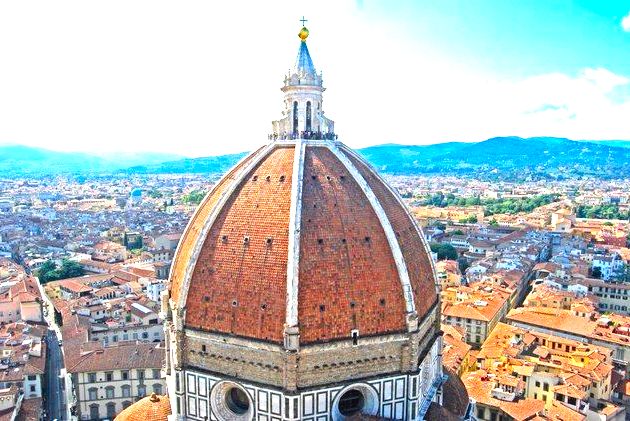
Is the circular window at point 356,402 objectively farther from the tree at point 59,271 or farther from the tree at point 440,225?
the tree at point 440,225

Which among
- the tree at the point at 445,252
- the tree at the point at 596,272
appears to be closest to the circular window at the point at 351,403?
the tree at the point at 596,272

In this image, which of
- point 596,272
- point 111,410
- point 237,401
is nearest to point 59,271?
point 111,410

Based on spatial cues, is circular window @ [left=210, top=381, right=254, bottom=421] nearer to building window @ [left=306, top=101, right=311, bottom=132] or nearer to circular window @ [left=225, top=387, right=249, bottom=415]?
circular window @ [left=225, top=387, right=249, bottom=415]

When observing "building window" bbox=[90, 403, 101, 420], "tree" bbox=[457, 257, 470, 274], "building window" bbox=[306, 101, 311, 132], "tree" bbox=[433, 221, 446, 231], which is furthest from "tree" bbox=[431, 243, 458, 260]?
"building window" bbox=[306, 101, 311, 132]

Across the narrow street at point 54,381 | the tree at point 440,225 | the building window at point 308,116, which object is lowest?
the narrow street at point 54,381

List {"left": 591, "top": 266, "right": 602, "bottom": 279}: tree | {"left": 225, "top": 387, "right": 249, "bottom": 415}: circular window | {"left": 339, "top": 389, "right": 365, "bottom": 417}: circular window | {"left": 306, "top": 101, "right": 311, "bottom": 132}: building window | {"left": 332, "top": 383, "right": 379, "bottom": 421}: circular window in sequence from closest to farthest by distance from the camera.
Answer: {"left": 332, "top": 383, "right": 379, "bottom": 421}: circular window, {"left": 339, "top": 389, "right": 365, "bottom": 417}: circular window, {"left": 225, "top": 387, "right": 249, "bottom": 415}: circular window, {"left": 306, "top": 101, "right": 311, "bottom": 132}: building window, {"left": 591, "top": 266, "right": 602, "bottom": 279}: tree

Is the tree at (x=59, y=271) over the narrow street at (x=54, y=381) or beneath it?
over

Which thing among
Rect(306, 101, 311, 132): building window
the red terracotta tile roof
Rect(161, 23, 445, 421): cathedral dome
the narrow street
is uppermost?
Rect(306, 101, 311, 132): building window
